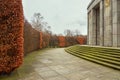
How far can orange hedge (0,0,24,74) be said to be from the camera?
7.20 meters

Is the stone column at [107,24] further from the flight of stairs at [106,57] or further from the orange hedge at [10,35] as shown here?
the orange hedge at [10,35]

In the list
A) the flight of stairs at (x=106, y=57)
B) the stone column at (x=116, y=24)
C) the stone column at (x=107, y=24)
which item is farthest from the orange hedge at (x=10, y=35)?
the stone column at (x=107, y=24)

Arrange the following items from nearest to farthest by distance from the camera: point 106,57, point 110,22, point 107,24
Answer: point 106,57
point 110,22
point 107,24

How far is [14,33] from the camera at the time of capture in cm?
754

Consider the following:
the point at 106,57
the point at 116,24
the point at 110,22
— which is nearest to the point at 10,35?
the point at 106,57

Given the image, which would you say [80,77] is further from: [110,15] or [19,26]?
[110,15]

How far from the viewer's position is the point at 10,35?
739cm

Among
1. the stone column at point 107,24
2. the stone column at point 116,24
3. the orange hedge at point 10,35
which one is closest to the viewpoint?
the orange hedge at point 10,35

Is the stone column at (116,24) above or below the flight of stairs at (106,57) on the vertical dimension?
above

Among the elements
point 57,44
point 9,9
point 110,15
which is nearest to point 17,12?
point 9,9

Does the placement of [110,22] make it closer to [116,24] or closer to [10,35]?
[116,24]

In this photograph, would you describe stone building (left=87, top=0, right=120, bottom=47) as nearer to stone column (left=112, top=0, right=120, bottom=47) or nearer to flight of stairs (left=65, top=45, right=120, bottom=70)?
stone column (left=112, top=0, right=120, bottom=47)

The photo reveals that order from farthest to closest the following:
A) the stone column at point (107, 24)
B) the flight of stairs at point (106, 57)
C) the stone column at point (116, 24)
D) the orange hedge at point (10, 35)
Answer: the stone column at point (107, 24), the stone column at point (116, 24), the flight of stairs at point (106, 57), the orange hedge at point (10, 35)

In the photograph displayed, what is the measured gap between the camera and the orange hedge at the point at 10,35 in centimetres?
720
